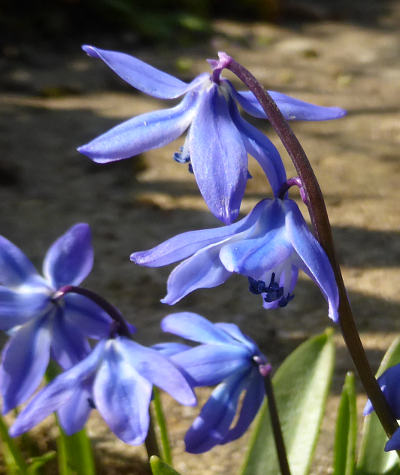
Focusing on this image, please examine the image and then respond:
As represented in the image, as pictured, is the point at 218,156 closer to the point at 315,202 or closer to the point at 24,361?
the point at 315,202

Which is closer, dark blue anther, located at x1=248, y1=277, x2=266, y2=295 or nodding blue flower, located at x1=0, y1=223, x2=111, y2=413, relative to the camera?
dark blue anther, located at x1=248, y1=277, x2=266, y2=295

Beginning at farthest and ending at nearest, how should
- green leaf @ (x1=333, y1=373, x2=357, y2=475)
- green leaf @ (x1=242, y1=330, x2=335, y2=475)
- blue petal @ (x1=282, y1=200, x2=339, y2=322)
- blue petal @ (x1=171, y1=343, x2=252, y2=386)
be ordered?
green leaf @ (x1=242, y1=330, x2=335, y2=475)
green leaf @ (x1=333, y1=373, x2=357, y2=475)
blue petal @ (x1=171, y1=343, x2=252, y2=386)
blue petal @ (x1=282, y1=200, x2=339, y2=322)

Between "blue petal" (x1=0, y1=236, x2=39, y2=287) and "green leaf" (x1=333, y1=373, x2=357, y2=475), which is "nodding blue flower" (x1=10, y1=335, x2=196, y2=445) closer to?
"blue petal" (x1=0, y1=236, x2=39, y2=287)

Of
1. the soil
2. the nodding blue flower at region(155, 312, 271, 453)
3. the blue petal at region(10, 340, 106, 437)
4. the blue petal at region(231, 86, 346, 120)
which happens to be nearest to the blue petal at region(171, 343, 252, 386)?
the nodding blue flower at region(155, 312, 271, 453)

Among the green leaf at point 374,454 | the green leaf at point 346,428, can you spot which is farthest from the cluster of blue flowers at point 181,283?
the green leaf at point 374,454

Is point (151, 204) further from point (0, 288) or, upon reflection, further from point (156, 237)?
point (0, 288)

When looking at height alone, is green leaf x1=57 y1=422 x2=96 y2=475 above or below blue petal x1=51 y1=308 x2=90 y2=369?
below
